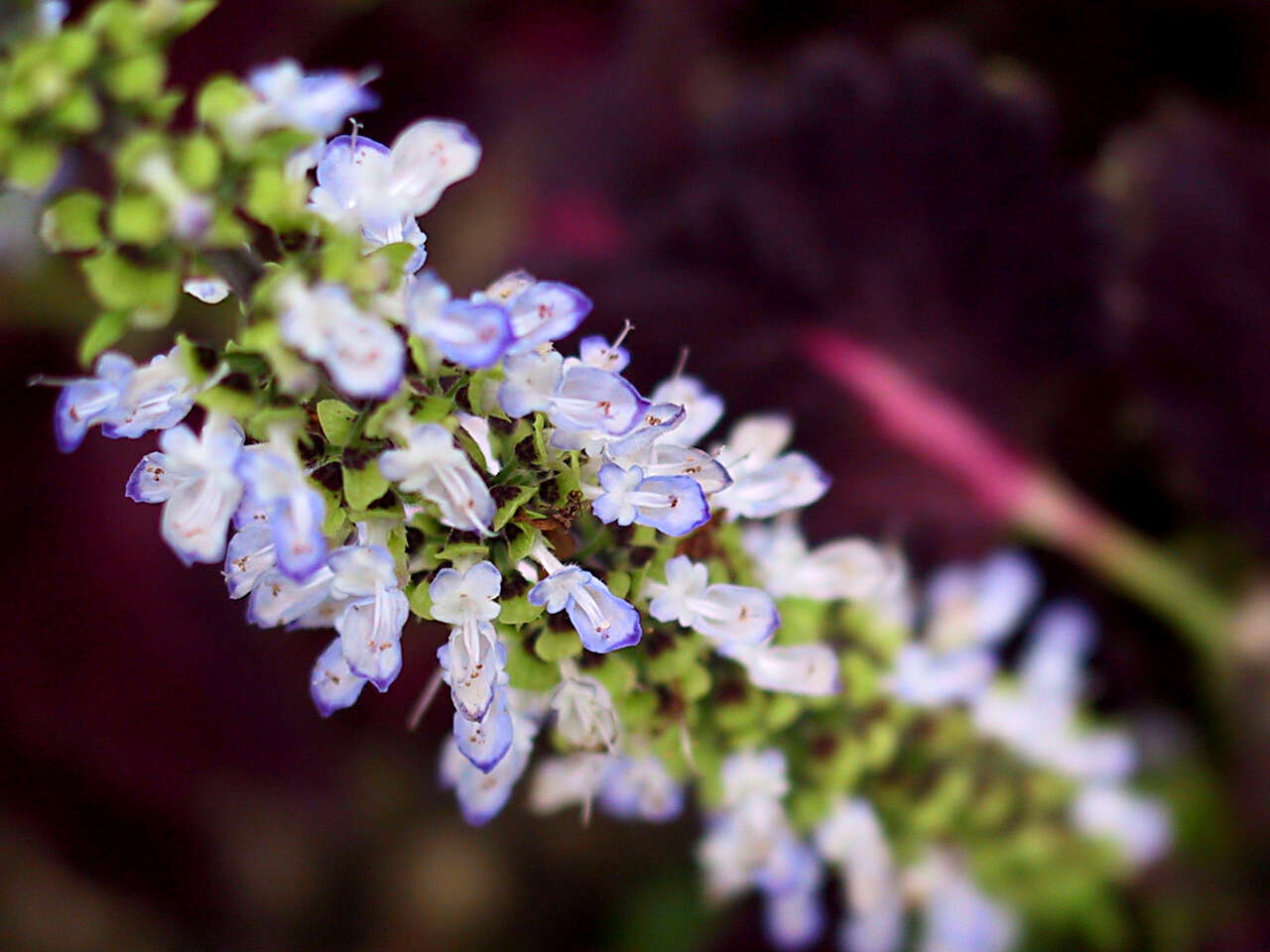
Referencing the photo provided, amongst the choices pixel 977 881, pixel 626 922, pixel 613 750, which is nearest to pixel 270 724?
pixel 626 922

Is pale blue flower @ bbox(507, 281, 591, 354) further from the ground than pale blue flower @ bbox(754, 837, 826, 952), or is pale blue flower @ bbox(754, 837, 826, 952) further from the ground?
pale blue flower @ bbox(507, 281, 591, 354)

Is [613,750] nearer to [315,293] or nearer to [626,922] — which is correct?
[315,293]

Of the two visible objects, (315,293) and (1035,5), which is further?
(1035,5)

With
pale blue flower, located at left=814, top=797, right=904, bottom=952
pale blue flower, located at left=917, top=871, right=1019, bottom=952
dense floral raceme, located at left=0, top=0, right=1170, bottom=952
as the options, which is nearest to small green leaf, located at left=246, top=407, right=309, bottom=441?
dense floral raceme, located at left=0, top=0, right=1170, bottom=952

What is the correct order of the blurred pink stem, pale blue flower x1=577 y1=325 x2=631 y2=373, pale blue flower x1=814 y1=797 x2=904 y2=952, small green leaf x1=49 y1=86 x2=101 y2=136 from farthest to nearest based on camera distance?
the blurred pink stem, pale blue flower x1=814 y1=797 x2=904 y2=952, pale blue flower x1=577 y1=325 x2=631 y2=373, small green leaf x1=49 y1=86 x2=101 y2=136

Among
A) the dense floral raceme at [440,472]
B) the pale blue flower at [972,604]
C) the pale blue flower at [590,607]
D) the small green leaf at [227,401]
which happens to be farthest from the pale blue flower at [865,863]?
the small green leaf at [227,401]

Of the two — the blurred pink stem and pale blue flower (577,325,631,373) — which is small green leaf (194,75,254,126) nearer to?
pale blue flower (577,325,631,373)
